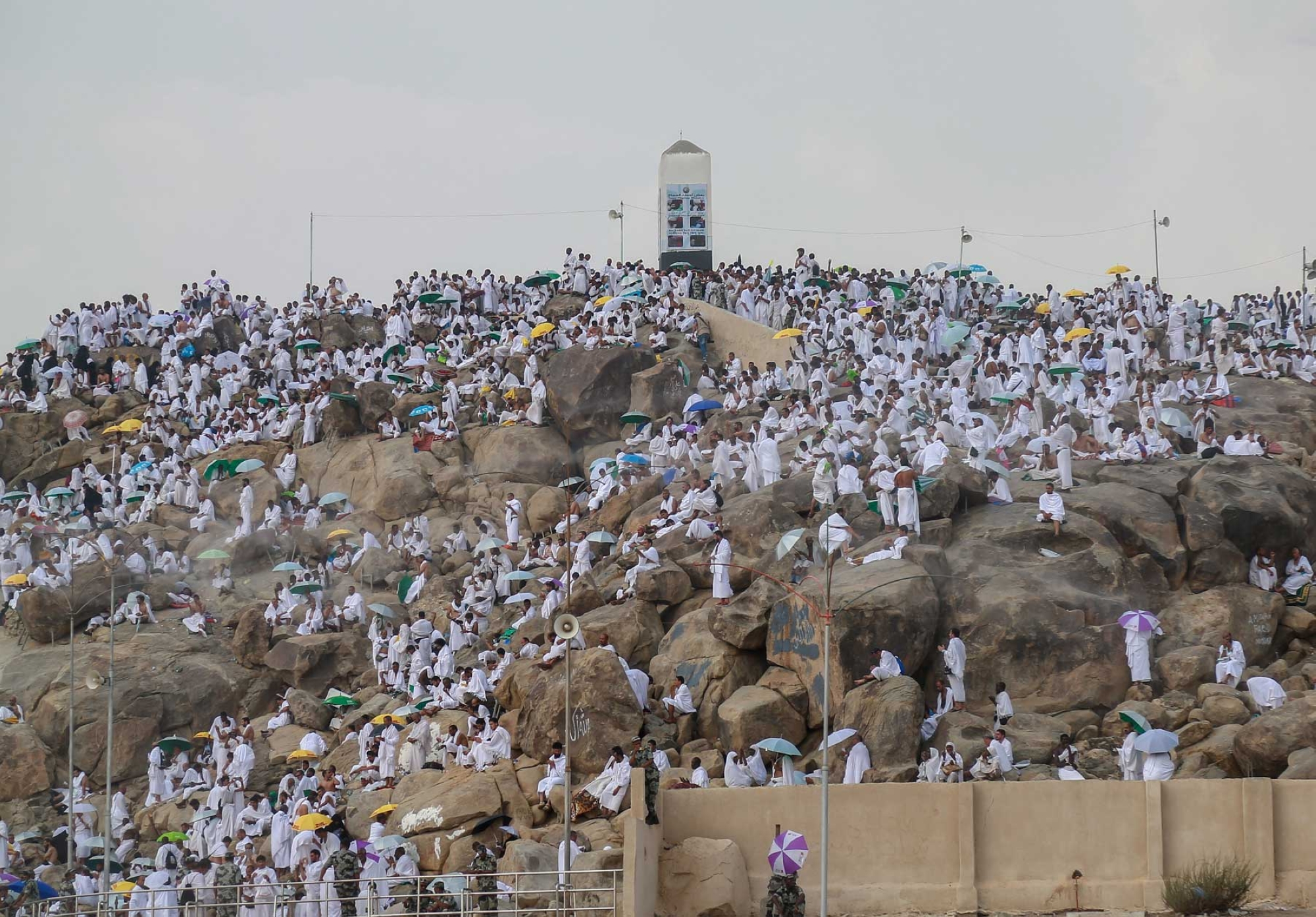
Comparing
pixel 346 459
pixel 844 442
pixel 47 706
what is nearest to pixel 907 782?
pixel 844 442

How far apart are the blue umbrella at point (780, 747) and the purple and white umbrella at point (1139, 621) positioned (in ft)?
18.9

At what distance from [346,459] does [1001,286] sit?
1847 centimetres

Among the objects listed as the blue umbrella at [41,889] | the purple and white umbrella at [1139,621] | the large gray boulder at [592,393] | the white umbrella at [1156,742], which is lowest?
the blue umbrella at [41,889]

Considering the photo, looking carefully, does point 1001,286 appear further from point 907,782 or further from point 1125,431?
point 907,782

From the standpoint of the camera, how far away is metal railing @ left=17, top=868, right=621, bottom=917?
21.9 meters

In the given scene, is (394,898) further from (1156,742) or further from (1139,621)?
(1139,621)

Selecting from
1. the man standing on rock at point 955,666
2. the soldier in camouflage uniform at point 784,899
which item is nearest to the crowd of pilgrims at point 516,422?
the man standing on rock at point 955,666

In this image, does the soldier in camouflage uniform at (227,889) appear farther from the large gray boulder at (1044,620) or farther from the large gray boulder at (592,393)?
the large gray boulder at (592,393)

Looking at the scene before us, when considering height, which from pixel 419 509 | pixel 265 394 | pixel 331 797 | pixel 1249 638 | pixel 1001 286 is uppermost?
pixel 1001 286

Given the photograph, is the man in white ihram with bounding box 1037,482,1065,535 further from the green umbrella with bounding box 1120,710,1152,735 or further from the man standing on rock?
the green umbrella with bounding box 1120,710,1152,735

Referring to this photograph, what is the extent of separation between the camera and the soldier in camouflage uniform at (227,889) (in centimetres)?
2573

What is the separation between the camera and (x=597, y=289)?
48750 millimetres

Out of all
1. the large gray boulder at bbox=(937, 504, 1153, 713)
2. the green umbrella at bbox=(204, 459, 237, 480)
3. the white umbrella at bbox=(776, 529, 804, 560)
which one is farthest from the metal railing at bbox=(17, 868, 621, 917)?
the green umbrella at bbox=(204, 459, 237, 480)

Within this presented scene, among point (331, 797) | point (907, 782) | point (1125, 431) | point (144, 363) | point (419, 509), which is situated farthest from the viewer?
point (144, 363)
